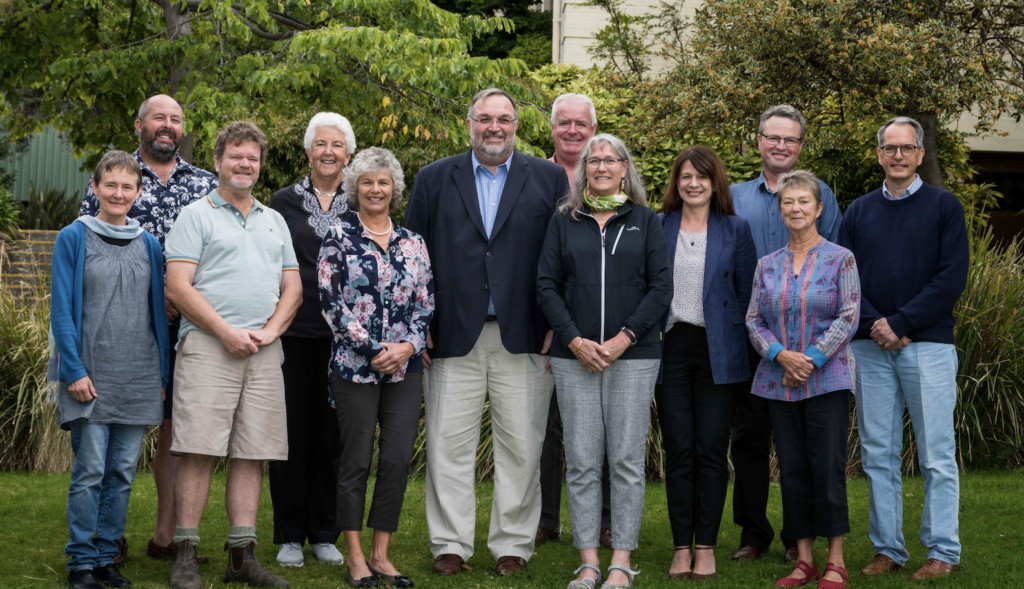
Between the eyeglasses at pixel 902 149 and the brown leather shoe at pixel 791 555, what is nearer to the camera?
the eyeglasses at pixel 902 149

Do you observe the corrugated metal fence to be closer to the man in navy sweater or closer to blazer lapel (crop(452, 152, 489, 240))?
blazer lapel (crop(452, 152, 489, 240))

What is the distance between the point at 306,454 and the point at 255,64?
4.56 meters

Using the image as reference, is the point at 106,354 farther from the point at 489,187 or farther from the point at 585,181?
the point at 585,181

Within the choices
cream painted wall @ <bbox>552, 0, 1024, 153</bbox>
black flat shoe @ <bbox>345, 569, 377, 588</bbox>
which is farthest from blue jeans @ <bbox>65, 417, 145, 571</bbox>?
cream painted wall @ <bbox>552, 0, 1024, 153</bbox>

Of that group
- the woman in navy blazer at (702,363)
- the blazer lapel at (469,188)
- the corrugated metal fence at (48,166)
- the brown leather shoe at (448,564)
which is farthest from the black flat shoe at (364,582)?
the corrugated metal fence at (48,166)

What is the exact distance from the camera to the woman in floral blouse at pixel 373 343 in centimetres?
439

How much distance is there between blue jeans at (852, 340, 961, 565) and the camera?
458 centimetres

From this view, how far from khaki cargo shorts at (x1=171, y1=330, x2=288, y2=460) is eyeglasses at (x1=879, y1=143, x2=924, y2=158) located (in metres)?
3.20

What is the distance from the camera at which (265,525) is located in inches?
229

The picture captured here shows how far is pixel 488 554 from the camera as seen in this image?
5.10 metres

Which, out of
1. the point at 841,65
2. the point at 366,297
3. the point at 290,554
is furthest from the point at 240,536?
the point at 841,65

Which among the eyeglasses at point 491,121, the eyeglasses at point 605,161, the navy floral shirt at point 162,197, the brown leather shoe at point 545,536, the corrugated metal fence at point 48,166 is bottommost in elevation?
the brown leather shoe at point 545,536

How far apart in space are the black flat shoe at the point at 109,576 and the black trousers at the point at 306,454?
0.83m

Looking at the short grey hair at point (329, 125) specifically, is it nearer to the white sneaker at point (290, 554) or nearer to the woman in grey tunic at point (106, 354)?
the woman in grey tunic at point (106, 354)
